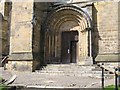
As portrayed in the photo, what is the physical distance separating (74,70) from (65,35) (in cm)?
464

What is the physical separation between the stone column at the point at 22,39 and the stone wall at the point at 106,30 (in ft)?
16.2

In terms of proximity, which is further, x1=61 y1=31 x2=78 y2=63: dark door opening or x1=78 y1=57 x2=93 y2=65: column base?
x1=61 y1=31 x2=78 y2=63: dark door opening

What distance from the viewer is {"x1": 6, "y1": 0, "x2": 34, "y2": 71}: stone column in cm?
1772

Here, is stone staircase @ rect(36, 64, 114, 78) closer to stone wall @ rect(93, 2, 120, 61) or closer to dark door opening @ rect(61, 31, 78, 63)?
stone wall @ rect(93, 2, 120, 61)

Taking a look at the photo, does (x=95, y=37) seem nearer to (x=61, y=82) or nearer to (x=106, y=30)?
(x=106, y=30)

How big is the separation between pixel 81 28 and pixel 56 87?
29.2 feet

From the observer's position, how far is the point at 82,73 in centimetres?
1572

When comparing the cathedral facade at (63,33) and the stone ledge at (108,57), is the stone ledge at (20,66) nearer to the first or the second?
the cathedral facade at (63,33)

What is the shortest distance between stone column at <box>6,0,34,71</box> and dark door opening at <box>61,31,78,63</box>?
3.46 metres

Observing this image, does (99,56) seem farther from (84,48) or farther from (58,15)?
(58,15)

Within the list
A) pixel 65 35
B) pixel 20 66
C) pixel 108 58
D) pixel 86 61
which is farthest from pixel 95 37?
pixel 20 66

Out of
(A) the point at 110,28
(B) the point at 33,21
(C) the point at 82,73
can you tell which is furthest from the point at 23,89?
(A) the point at 110,28

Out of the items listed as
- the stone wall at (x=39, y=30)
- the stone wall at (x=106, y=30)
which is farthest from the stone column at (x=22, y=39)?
the stone wall at (x=106, y=30)

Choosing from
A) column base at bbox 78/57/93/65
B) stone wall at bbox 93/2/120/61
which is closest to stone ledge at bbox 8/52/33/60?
column base at bbox 78/57/93/65
